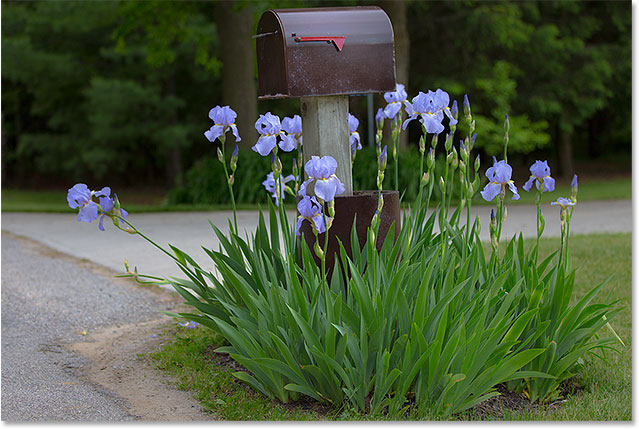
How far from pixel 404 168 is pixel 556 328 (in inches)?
304

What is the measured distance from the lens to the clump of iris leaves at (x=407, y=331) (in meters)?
2.84

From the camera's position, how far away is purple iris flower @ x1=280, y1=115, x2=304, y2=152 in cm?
347

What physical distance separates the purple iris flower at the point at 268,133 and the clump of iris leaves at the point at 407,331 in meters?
0.31

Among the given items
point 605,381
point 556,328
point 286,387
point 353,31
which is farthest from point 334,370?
point 353,31

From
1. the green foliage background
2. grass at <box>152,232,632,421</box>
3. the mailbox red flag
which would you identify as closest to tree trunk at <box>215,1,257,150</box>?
the green foliage background

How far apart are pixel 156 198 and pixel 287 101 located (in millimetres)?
4434

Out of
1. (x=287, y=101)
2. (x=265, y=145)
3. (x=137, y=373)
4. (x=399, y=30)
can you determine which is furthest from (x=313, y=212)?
(x=287, y=101)

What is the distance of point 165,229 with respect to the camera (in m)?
8.40

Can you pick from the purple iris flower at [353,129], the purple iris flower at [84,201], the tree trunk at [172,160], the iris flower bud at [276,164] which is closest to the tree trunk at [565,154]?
the tree trunk at [172,160]

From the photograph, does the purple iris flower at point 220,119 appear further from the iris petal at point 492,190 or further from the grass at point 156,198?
the grass at point 156,198

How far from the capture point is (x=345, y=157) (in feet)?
11.6

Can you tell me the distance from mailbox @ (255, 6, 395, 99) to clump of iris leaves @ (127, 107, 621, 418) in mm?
581

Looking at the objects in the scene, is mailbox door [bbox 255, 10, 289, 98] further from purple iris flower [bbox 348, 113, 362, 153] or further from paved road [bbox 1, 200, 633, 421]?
paved road [bbox 1, 200, 633, 421]

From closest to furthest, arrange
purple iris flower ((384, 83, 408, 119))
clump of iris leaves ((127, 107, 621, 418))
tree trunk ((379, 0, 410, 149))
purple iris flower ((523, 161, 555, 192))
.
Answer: clump of iris leaves ((127, 107, 621, 418)) < purple iris flower ((523, 161, 555, 192)) < purple iris flower ((384, 83, 408, 119)) < tree trunk ((379, 0, 410, 149))
